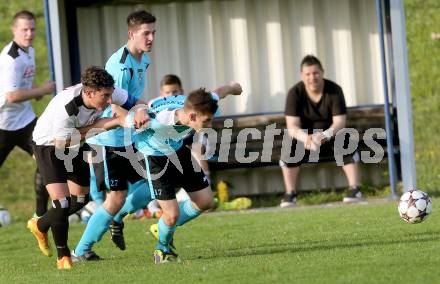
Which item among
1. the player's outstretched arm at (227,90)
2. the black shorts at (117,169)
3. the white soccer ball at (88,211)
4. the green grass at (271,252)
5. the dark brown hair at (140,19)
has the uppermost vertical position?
the dark brown hair at (140,19)

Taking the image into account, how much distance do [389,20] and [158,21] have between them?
3111mm

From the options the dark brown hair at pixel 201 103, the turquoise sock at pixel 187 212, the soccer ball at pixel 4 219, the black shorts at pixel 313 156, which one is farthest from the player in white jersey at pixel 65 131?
the black shorts at pixel 313 156

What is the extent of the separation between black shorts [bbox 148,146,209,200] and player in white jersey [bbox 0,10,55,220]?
10.0ft

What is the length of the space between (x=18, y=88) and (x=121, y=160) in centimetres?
316

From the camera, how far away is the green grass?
7.87 m

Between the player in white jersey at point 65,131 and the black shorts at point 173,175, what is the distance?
0.53 metres

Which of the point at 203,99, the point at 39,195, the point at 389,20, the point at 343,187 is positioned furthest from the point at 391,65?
the point at 203,99

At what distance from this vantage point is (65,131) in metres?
9.21

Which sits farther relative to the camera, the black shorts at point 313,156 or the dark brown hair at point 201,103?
the black shorts at point 313,156

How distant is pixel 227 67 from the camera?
15.1 meters

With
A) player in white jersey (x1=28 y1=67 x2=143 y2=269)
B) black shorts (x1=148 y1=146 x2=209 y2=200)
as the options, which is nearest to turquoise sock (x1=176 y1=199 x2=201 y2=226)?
black shorts (x1=148 y1=146 x2=209 y2=200)

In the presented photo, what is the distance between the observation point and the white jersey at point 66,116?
9102 millimetres

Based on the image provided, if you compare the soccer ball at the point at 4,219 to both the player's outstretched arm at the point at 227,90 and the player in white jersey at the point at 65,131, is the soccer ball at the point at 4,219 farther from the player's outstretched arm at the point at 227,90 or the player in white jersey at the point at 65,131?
the player's outstretched arm at the point at 227,90

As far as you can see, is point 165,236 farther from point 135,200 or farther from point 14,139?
point 14,139
